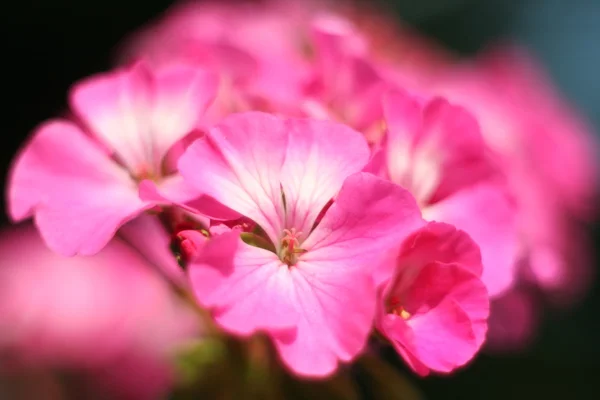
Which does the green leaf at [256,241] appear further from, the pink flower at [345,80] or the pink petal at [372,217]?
the pink flower at [345,80]

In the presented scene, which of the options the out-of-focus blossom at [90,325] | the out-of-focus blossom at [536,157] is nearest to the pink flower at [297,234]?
the out-of-focus blossom at [536,157]

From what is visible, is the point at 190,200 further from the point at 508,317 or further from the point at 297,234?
the point at 508,317

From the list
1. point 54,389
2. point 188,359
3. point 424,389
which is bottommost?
point 424,389

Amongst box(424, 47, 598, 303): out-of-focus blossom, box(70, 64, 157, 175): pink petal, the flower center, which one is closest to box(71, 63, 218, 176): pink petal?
box(70, 64, 157, 175): pink petal

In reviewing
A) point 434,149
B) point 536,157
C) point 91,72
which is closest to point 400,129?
point 434,149

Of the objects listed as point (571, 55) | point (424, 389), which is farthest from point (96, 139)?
point (571, 55)

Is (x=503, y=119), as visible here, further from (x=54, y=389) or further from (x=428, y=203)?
(x=54, y=389)
